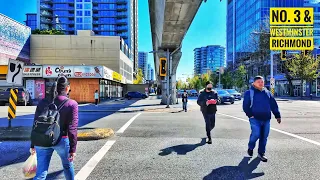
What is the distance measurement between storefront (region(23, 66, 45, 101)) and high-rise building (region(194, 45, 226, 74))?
394 ft

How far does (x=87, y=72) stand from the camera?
31812mm

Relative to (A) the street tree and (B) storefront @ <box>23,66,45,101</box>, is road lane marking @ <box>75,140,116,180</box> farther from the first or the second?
(A) the street tree

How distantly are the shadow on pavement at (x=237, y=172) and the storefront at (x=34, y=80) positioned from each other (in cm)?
2975

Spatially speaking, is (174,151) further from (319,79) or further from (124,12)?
(124,12)

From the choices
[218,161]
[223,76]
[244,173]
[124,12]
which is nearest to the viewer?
[244,173]

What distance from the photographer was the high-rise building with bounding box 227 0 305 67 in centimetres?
7675

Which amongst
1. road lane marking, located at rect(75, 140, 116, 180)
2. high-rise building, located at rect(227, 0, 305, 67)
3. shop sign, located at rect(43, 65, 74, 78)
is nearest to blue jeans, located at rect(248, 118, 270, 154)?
road lane marking, located at rect(75, 140, 116, 180)

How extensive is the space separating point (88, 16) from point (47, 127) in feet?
349

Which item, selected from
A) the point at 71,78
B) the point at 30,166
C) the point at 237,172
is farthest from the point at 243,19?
the point at 30,166

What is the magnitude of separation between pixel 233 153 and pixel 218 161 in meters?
0.89

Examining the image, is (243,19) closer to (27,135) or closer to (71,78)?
(71,78)

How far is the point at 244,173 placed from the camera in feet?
16.5

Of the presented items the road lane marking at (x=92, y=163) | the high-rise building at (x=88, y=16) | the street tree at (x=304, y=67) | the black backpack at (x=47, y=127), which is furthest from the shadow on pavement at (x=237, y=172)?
the high-rise building at (x=88, y=16)

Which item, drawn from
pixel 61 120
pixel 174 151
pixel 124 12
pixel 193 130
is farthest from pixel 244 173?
pixel 124 12
